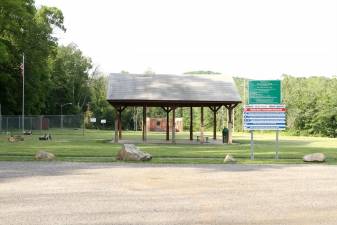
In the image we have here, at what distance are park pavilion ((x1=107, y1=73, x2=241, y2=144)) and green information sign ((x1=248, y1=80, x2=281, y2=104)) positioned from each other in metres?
15.0

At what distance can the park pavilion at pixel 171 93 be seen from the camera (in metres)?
37.1

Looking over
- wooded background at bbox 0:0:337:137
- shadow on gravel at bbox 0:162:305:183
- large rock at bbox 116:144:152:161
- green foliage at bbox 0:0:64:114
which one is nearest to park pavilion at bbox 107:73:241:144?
wooded background at bbox 0:0:337:137

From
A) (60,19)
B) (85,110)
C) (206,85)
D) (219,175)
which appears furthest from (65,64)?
(219,175)

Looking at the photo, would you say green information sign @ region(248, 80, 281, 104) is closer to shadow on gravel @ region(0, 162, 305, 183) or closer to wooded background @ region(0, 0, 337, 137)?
shadow on gravel @ region(0, 162, 305, 183)

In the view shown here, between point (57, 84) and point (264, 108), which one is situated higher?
point (57, 84)

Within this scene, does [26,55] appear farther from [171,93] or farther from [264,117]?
[264,117]

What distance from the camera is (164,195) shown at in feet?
37.9

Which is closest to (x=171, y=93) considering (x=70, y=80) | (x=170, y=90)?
(x=170, y=90)

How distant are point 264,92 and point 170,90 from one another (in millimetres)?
17754

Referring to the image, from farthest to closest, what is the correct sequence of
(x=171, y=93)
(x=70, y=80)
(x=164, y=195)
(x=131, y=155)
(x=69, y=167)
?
1. (x=70, y=80)
2. (x=171, y=93)
3. (x=131, y=155)
4. (x=69, y=167)
5. (x=164, y=195)

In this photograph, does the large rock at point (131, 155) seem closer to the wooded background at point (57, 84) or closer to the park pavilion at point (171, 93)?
the park pavilion at point (171, 93)

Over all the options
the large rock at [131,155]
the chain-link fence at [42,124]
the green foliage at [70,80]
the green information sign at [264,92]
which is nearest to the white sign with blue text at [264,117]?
the green information sign at [264,92]

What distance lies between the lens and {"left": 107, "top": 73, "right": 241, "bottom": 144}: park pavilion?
37.1m

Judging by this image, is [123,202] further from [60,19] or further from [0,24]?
[60,19]
